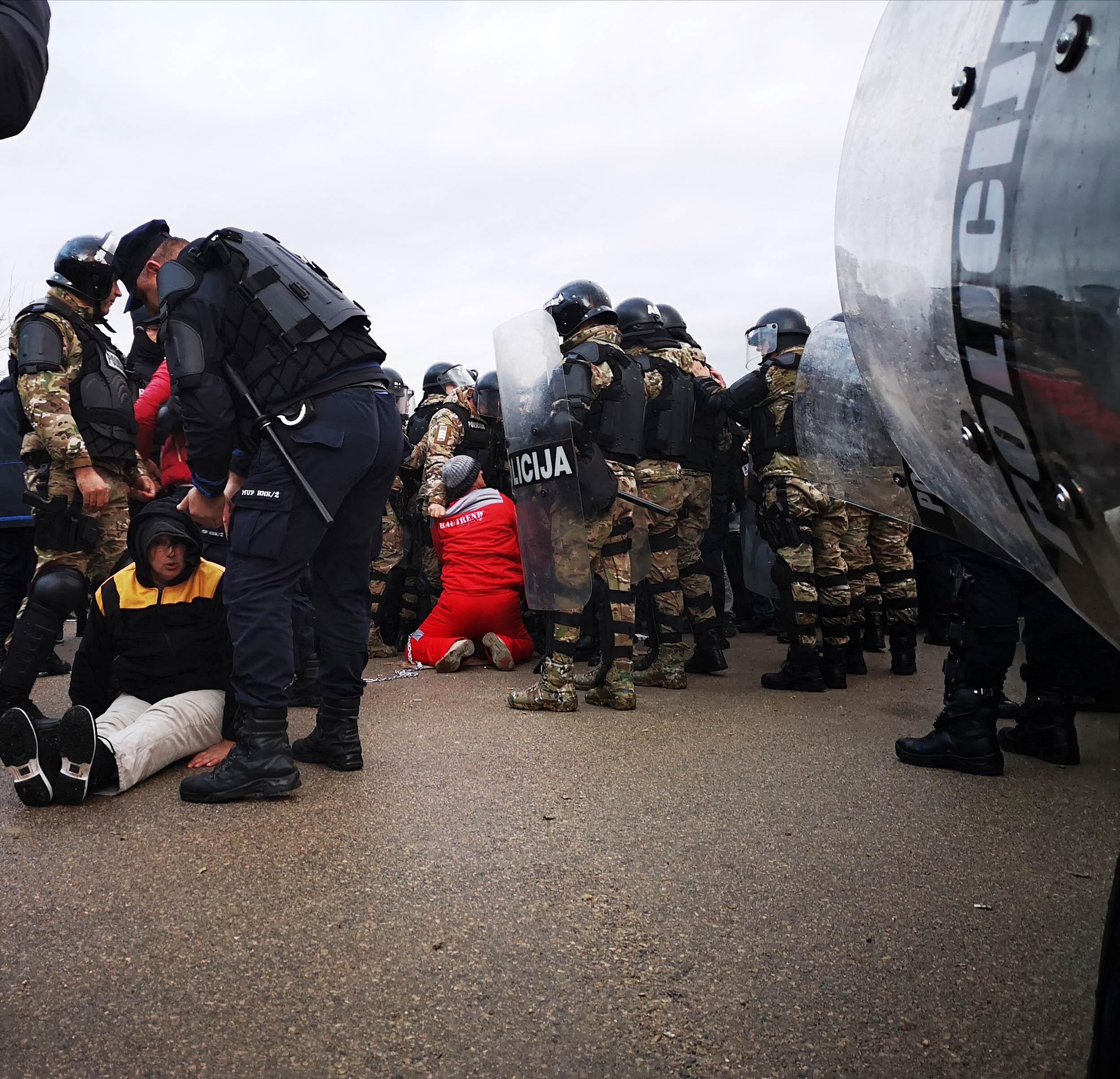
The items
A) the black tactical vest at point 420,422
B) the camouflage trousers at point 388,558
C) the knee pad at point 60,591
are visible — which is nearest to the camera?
the knee pad at point 60,591

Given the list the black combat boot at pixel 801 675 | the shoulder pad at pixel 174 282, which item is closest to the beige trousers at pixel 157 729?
the shoulder pad at pixel 174 282

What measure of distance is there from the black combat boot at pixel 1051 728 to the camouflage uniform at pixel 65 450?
3.86 metres

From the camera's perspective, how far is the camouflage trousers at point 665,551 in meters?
5.48

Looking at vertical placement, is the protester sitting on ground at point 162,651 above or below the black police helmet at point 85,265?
below

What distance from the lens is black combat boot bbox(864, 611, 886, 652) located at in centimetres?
697

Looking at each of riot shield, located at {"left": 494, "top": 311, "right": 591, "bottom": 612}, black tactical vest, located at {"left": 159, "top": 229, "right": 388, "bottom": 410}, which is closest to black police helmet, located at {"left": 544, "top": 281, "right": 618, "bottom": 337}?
riot shield, located at {"left": 494, "top": 311, "right": 591, "bottom": 612}

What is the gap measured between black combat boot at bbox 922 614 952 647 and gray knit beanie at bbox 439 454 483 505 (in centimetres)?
368

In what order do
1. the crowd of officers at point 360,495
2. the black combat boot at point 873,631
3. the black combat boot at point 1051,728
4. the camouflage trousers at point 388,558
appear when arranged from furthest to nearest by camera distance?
1. the black combat boot at point 873,631
2. the camouflage trousers at point 388,558
3. the black combat boot at point 1051,728
4. the crowd of officers at point 360,495

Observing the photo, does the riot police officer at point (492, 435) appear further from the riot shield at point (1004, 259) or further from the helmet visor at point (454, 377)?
the riot shield at point (1004, 259)

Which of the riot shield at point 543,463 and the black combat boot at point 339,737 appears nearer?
the black combat boot at point 339,737

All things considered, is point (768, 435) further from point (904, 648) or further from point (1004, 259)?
point (1004, 259)

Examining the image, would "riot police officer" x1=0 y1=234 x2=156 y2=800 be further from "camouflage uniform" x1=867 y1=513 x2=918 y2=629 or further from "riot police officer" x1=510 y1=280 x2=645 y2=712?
"camouflage uniform" x1=867 y1=513 x2=918 y2=629

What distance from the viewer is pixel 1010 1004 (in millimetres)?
1850

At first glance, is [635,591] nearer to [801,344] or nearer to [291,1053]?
[801,344]
